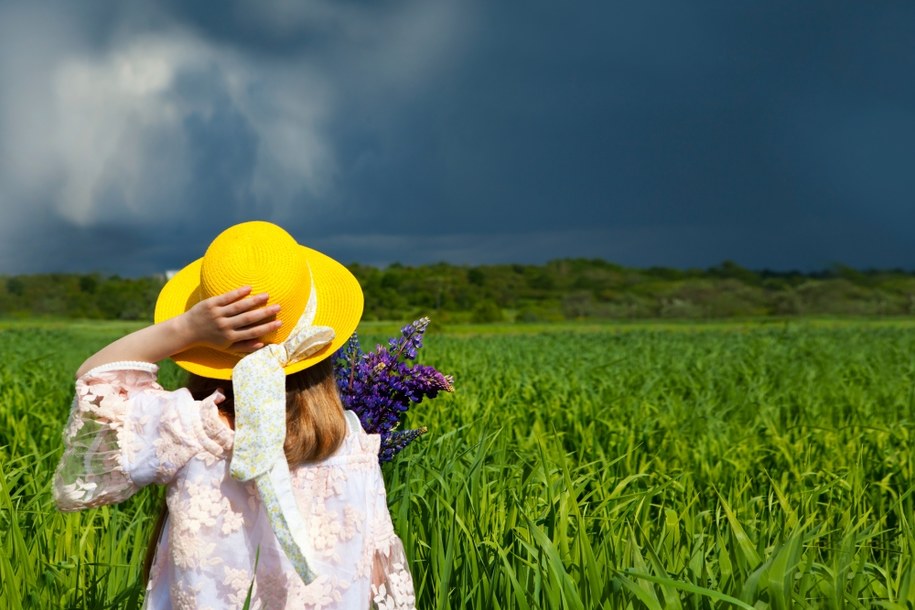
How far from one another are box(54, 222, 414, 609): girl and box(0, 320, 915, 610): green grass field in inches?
18.9

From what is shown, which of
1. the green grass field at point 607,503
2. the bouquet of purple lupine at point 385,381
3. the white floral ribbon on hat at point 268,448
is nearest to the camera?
the white floral ribbon on hat at point 268,448

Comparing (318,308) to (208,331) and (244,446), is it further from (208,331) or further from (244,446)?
(244,446)

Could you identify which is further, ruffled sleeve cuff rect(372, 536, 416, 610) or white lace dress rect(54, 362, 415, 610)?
ruffled sleeve cuff rect(372, 536, 416, 610)

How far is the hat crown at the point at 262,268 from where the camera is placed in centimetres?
157

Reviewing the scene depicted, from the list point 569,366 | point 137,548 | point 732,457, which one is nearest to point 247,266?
point 137,548

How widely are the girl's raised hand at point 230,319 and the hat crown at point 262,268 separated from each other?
26 millimetres

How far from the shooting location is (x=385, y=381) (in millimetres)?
2275

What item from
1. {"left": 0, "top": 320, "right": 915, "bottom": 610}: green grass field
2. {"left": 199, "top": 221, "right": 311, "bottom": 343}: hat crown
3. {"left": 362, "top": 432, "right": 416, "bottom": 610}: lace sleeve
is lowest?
{"left": 0, "top": 320, "right": 915, "bottom": 610}: green grass field

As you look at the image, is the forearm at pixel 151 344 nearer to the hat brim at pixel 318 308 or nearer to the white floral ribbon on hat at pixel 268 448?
the hat brim at pixel 318 308

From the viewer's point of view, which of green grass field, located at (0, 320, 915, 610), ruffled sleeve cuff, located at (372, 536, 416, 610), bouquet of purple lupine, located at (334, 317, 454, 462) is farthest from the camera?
bouquet of purple lupine, located at (334, 317, 454, 462)

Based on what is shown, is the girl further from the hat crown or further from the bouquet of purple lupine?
the bouquet of purple lupine

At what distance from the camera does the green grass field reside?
1.86 metres

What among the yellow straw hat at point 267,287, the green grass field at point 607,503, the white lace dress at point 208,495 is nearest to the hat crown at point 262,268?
the yellow straw hat at point 267,287

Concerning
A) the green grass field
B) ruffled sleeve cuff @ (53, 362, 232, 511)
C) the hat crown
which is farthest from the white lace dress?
the green grass field
